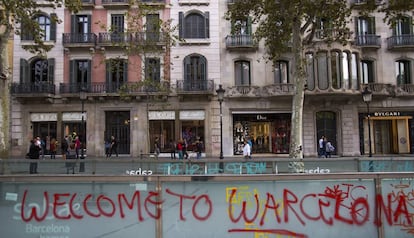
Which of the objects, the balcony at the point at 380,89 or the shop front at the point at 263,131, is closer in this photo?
the balcony at the point at 380,89

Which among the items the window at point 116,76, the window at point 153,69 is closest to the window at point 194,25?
the window at point 153,69

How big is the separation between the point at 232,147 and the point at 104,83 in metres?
11.6

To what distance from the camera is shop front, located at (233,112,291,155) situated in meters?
28.0

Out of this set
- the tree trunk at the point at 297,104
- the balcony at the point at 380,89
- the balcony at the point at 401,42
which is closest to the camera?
the tree trunk at the point at 297,104

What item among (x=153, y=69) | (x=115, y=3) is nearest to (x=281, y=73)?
(x=153, y=69)

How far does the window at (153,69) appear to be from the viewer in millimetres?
23500

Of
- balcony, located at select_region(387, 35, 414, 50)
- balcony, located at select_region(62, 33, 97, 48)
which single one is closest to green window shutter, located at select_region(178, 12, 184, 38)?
balcony, located at select_region(62, 33, 97, 48)

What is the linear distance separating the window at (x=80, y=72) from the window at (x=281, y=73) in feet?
50.8

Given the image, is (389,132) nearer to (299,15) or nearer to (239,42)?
(239,42)

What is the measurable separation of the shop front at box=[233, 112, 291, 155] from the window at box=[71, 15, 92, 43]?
13875 mm

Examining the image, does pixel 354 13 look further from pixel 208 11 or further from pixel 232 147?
pixel 232 147

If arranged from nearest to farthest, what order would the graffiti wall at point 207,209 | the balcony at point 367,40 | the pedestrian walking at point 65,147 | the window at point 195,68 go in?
1. the graffiti wall at point 207,209
2. the pedestrian walking at point 65,147
3. the window at point 195,68
4. the balcony at point 367,40

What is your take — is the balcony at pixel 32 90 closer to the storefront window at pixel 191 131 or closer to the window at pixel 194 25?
the storefront window at pixel 191 131

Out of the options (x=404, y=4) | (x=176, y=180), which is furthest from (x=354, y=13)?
(x=176, y=180)
